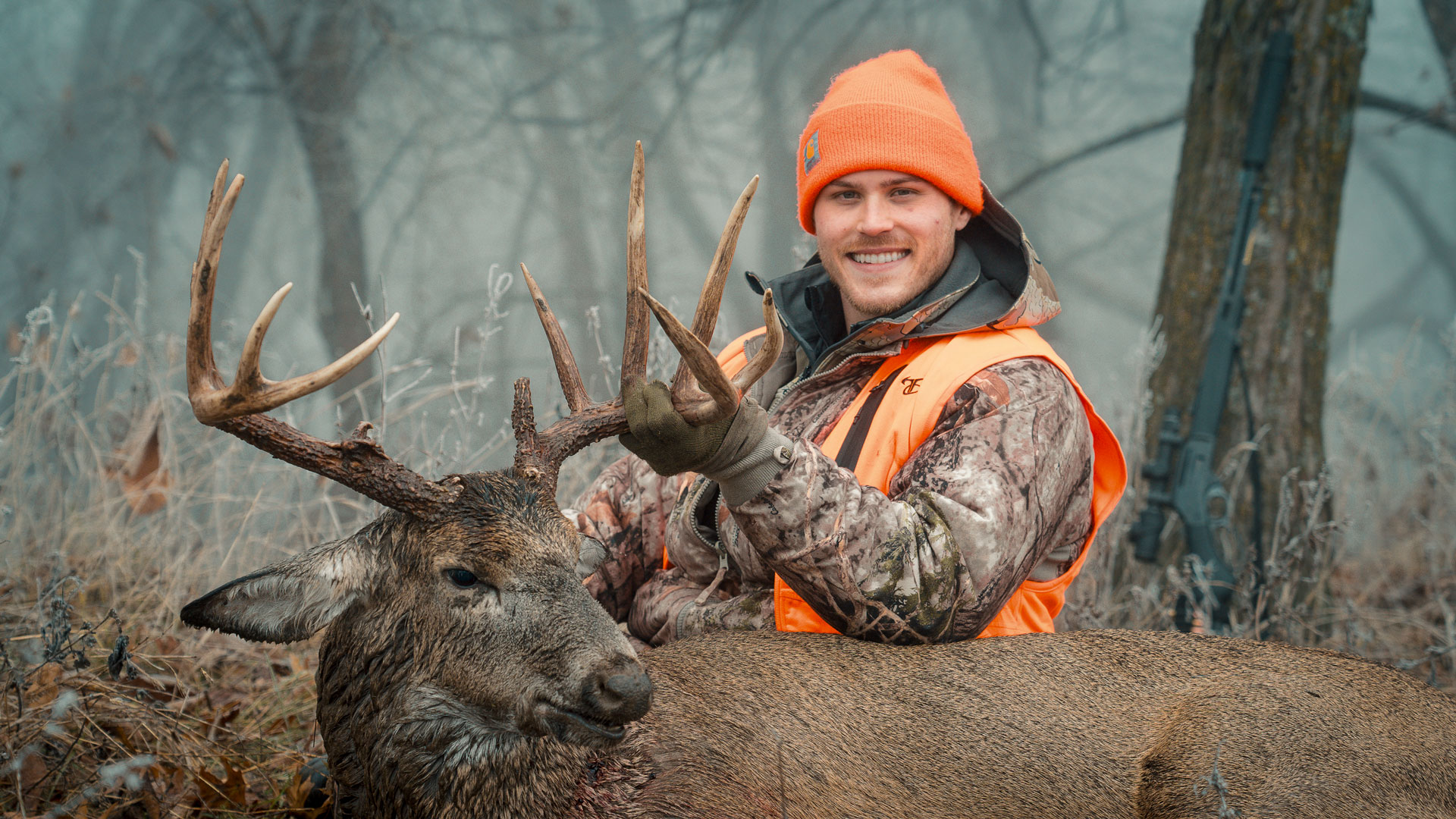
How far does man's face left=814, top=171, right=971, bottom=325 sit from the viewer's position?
128 inches

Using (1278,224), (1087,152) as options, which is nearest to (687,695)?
(1278,224)

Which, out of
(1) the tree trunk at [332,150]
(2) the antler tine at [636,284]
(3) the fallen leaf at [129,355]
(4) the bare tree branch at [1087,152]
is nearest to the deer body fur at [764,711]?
(2) the antler tine at [636,284]

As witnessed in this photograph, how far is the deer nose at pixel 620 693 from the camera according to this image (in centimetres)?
196

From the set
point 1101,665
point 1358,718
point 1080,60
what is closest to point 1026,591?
point 1101,665

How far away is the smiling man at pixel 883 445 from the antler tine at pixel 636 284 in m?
0.12

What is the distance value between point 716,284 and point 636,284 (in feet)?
0.63

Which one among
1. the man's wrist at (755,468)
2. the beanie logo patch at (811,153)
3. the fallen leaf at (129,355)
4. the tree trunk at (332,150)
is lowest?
the man's wrist at (755,468)

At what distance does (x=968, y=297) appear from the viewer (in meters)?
3.17

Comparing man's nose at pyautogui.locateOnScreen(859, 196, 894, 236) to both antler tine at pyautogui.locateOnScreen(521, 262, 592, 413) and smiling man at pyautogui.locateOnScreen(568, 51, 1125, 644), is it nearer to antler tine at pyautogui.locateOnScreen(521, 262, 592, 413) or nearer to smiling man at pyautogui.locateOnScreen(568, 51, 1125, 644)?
smiling man at pyautogui.locateOnScreen(568, 51, 1125, 644)

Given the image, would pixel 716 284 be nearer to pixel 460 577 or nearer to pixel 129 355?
pixel 460 577

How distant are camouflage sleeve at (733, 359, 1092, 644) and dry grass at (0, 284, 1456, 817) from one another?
1.49 meters

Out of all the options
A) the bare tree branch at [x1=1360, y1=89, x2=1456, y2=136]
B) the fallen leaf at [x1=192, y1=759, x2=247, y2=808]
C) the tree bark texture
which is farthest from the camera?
the bare tree branch at [x1=1360, y1=89, x2=1456, y2=136]

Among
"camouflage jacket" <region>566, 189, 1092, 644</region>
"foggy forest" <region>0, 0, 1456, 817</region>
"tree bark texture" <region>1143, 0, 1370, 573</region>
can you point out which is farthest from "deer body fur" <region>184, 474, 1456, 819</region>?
"tree bark texture" <region>1143, 0, 1370, 573</region>

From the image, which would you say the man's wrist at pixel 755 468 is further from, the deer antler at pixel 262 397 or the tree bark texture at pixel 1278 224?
the tree bark texture at pixel 1278 224
